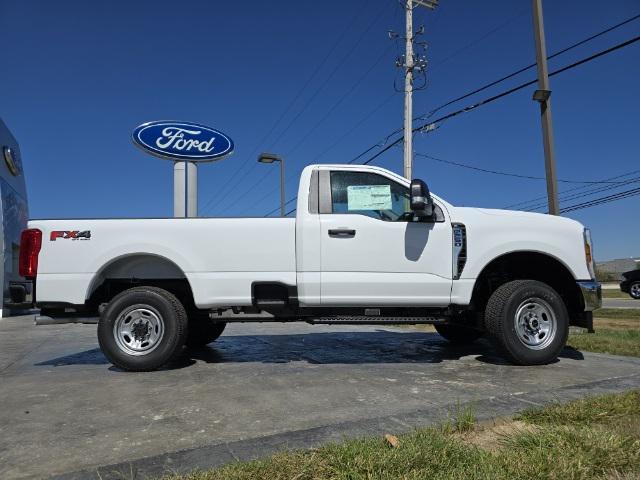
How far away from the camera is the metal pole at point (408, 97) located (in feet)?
60.1

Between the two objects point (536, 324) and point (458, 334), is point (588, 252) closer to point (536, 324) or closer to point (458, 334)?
point (536, 324)

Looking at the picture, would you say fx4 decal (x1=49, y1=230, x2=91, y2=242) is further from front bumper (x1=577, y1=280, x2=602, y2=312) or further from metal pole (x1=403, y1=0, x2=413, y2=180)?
metal pole (x1=403, y1=0, x2=413, y2=180)

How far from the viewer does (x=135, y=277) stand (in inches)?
224

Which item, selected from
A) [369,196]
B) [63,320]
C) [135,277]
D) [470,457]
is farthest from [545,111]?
[63,320]

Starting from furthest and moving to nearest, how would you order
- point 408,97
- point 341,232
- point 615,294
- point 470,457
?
point 615,294
point 408,97
point 341,232
point 470,457

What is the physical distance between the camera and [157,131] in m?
12.4

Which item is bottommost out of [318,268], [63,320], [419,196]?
[63,320]

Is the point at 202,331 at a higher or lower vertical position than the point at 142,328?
lower

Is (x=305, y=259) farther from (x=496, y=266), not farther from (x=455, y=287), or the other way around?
(x=496, y=266)

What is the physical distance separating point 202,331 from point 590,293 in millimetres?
4873

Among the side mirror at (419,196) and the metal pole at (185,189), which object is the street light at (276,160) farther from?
the side mirror at (419,196)

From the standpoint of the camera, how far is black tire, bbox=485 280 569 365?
5309 mm

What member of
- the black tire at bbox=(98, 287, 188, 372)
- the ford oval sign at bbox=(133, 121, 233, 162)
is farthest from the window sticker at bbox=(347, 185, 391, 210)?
the ford oval sign at bbox=(133, 121, 233, 162)

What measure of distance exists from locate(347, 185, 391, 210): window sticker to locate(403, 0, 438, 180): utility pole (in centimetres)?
1260
